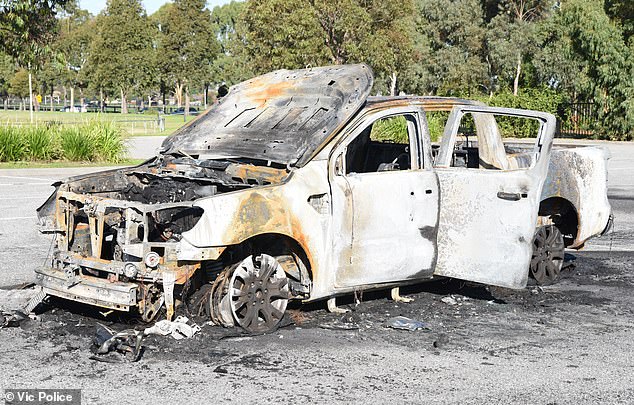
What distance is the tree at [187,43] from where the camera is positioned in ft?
253

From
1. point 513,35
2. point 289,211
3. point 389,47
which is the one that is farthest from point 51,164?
point 513,35

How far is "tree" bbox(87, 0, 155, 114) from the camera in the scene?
78.6 metres

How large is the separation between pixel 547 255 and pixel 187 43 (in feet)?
237

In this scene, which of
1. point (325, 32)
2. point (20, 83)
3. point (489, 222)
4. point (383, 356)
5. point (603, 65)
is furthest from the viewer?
point (20, 83)

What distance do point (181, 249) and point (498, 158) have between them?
3.49 m

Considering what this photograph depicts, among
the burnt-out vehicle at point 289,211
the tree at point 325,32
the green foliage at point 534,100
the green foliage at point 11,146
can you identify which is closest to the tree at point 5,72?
the tree at point 325,32

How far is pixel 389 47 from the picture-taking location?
159 feet

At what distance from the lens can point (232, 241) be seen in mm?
6238

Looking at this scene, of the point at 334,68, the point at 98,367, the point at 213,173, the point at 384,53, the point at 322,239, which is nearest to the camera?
the point at 98,367

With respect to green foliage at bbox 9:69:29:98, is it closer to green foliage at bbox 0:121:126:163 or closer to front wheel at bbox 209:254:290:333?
green foliage at bbox 0:121:126:163

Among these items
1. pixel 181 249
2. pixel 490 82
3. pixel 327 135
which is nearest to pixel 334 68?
pixel 327 135

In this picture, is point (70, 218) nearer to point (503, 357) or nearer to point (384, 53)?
point (503, 357)

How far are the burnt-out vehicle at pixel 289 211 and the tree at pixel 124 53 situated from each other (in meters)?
72.7

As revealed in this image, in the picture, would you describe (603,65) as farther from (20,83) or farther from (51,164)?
(20,83)
